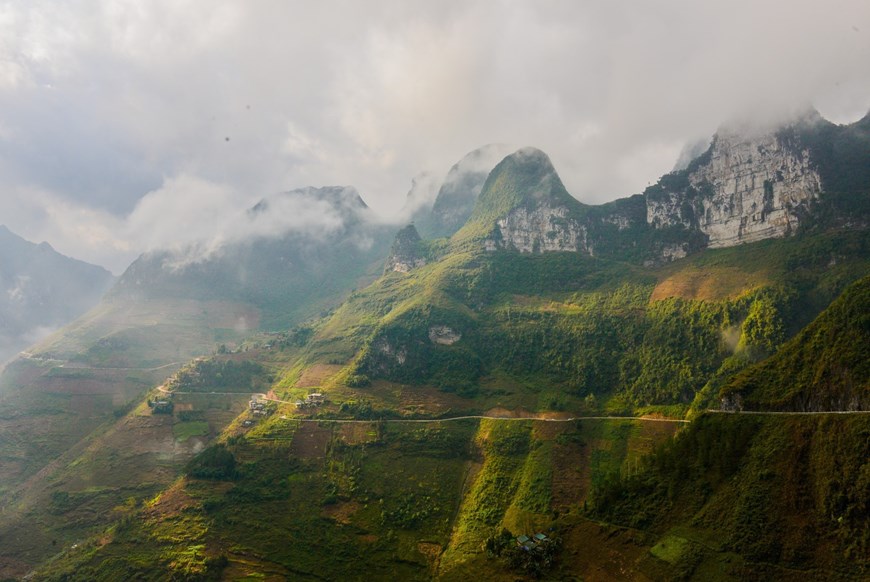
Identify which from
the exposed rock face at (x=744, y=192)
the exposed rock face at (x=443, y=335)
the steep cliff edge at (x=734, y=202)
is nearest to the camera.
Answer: the steep cliff edge at (x=734, y=202)

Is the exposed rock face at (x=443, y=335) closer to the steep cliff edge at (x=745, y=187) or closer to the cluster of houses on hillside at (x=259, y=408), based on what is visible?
the cluster of houses on hillside at (x=259, y=408)

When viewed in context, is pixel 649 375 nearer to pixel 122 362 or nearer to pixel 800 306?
pixel 800 306

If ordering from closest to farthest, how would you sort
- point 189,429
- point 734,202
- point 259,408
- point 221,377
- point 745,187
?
1. point 259,408
2. point 189,429
3. point 745,187
4. point 734,202
5. point 221,377

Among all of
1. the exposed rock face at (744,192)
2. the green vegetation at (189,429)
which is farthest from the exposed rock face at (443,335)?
the exposed rock face at (744,192)

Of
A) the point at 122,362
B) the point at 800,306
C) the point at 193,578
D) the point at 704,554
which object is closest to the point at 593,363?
the point at 800,306

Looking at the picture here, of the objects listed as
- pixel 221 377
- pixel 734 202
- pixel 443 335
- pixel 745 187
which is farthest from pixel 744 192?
pixel 221 377

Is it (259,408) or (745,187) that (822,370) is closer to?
(745,187)

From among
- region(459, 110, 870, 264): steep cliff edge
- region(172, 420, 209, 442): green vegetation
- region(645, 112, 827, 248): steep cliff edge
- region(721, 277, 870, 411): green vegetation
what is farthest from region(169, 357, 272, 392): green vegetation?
region(645, 112, 827, 248): steep cliff edge
